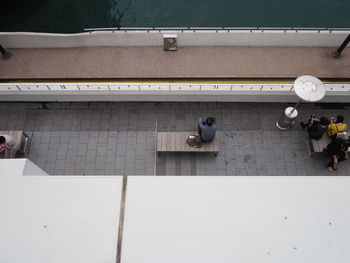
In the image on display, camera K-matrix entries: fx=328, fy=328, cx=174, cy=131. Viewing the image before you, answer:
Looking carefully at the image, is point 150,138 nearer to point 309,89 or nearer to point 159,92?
point 159,92

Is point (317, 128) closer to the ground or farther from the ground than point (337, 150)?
farther from the ground

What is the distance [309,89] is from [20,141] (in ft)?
27.3

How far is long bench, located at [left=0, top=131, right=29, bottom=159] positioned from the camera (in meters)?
9.32

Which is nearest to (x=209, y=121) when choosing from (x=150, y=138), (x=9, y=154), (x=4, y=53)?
(x=150, y=138)

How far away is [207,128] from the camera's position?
8.83 meters

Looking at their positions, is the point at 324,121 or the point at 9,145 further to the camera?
the point at 324,121

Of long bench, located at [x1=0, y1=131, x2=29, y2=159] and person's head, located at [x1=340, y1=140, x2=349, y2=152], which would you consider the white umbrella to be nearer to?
person's head, located at [x1=340, y1=140, x2=349, y2=152]

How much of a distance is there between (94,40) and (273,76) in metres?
6.94

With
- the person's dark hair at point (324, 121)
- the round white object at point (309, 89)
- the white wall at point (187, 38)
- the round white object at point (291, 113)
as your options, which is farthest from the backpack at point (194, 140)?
the white wall at point (187, 38)

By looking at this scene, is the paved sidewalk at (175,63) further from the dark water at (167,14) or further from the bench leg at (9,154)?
the dark water at (167,14)

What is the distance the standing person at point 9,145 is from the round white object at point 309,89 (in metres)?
7.88

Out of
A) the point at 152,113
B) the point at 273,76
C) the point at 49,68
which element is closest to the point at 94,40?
the point at 49,68

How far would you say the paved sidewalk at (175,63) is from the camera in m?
12.2
